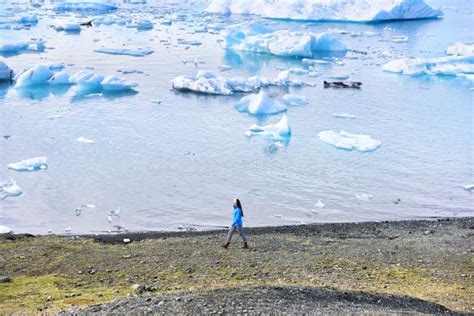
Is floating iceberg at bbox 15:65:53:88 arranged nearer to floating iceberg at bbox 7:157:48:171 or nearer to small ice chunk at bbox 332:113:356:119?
floating iceberg at bbox 7:157:48:171

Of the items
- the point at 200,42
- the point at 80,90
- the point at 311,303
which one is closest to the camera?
the point at 311,303

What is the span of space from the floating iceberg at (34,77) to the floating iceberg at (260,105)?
9811mm

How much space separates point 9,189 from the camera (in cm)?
1814

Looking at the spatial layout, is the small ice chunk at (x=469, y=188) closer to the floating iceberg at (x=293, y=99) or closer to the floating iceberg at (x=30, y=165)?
the floating iceberg at (x=293, y=99)

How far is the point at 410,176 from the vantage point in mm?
20453

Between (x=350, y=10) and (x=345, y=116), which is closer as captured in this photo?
(x=345, y=116)

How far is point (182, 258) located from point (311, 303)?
392 cm

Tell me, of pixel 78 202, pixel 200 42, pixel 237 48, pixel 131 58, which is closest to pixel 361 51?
pixel 237 48

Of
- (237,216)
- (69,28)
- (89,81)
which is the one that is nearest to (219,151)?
(237,216)

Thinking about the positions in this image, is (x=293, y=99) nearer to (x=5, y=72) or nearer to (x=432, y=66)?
(x=432, y=66)

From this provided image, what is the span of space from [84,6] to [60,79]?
34188 millimetres

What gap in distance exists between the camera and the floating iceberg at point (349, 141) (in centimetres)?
2283

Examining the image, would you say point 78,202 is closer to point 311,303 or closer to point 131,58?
point 311,303

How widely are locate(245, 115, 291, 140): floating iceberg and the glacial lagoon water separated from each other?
475mm
